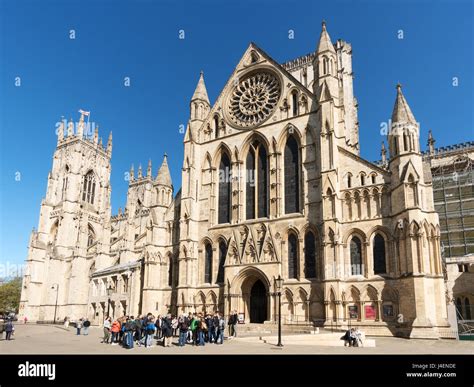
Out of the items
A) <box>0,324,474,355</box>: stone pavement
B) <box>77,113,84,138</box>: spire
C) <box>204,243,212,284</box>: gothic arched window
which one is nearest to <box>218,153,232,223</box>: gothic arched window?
<box>204,243,212,284</box>: gothic arched window

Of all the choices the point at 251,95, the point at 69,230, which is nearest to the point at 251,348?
the point at 251,95

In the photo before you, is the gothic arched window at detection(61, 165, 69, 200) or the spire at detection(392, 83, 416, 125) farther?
the gothic arched window at detection(61, 165, 69, 200)

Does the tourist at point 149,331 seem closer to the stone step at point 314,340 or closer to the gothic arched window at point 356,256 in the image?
the stone step at point 314,340

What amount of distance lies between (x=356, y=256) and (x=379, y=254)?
61.2 inches

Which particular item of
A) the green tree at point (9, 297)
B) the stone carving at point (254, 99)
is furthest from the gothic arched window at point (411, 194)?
the green tree at point (9, 297)

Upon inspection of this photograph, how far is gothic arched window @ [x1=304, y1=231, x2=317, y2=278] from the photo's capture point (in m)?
28.9

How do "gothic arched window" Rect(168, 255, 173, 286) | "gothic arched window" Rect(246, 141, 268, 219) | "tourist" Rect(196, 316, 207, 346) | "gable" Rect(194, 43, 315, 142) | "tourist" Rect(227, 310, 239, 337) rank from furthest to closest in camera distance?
"gothic arched window" Rect(168, 255, 173, 286) < "gable" Rect(194, 43, 315, 142) < "gothic arched window" Rect(246, 141, 268, 219) < "tourist" Rect(227, 310, 239, 337) < "tourist" Rect(196, 316, 207, 346)

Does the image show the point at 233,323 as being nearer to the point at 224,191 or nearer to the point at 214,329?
the point at 214,329

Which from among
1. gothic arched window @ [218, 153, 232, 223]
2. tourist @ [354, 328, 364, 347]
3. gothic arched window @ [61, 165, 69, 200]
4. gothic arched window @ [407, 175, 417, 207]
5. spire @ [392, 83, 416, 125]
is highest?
gothic arched window @ [61, 165, 69, 200]

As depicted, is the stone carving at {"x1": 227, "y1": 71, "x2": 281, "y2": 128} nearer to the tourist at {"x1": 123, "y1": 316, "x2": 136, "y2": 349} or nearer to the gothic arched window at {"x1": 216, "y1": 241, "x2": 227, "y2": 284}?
the gothic arched window at {"x1": 216, "y1": 241, "x2": 227, "y2": 284}

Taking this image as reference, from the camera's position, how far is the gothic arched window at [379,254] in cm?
2656

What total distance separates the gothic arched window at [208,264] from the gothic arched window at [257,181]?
4572 mm

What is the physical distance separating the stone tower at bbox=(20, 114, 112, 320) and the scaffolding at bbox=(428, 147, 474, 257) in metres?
43.4

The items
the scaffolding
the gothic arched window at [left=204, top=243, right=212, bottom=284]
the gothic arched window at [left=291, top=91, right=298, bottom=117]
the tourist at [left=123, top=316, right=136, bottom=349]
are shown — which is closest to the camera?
the tourist at [left=123, top=316, right=136, bottom=349]
